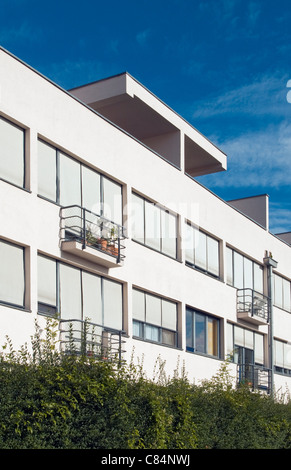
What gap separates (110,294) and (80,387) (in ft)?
27.7

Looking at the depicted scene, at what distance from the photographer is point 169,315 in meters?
29.6

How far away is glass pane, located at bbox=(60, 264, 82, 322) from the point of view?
2336 centimetres

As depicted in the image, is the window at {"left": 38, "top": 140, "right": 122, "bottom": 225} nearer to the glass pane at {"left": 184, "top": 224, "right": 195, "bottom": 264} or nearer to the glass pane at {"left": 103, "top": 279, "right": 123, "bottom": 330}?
the glass pane at {"left": 103, "top": 279, "right": 123, "bottom": 330}

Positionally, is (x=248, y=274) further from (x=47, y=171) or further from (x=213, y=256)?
(x=47, y=171)

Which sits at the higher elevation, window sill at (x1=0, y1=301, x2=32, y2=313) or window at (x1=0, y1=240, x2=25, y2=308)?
window at (x1=0, y1=240, x2=25, y2=308)

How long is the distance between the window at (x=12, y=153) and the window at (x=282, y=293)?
2134cm

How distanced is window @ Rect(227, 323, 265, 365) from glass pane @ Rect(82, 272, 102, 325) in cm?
1004

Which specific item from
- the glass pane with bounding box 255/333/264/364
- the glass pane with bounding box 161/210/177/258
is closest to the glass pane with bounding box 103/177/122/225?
the glass pane with bounding box 161/210/177/258

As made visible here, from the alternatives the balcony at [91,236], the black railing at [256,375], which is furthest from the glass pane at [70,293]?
the black railing at [256,375]

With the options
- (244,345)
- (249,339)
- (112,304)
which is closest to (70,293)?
(112,304)

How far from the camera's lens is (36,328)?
2127 cm

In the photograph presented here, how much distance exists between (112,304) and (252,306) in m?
10.7

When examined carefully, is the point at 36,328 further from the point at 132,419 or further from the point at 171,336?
the point at 171,336

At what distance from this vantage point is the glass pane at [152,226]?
1126 inches
